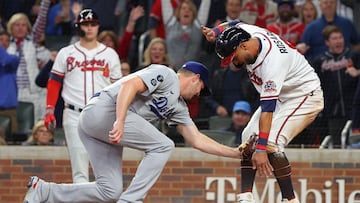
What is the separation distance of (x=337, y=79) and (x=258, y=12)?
1.68 m

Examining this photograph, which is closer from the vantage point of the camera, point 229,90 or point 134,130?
point 134,130

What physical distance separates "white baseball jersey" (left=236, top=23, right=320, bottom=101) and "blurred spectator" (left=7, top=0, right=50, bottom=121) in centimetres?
436

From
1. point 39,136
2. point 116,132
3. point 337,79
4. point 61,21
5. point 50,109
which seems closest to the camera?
point 116,132

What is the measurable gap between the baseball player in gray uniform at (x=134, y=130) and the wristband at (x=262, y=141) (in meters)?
0.64

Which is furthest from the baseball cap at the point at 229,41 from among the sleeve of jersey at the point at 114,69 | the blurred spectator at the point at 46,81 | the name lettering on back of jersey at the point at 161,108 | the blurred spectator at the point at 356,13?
the blurred spectator at the point at 356,13

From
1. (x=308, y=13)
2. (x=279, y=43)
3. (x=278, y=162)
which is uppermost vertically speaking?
(x=308, y=13)

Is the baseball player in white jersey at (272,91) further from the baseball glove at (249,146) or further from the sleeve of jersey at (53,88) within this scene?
the sleeve of jersey at (53,88)

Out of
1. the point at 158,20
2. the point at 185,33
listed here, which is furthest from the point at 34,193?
the point at 158,20

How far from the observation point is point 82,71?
1373cm

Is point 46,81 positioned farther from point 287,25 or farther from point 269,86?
point 269,86

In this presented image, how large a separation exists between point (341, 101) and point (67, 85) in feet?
10.3

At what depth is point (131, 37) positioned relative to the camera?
1591 cm

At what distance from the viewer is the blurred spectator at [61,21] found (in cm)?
1669

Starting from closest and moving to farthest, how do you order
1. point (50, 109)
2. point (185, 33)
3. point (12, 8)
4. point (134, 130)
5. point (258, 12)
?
1. point (134, 130)
2. point (50, 109)
3. point (185, 33)
4. point (258, 12)
5. point (12, 8)
